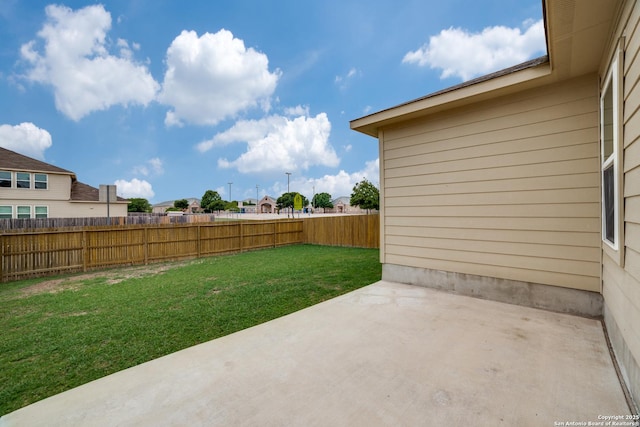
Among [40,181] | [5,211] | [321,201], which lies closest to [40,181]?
[40,181]

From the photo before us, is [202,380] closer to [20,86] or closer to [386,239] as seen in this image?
[386,239]

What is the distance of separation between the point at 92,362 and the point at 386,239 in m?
4.21

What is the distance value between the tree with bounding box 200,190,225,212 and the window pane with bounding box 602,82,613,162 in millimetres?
63067

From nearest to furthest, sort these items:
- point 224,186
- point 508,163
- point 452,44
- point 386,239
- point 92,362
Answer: point 92,362, point 508,163, point 386,239, point 452,44, point 224,186

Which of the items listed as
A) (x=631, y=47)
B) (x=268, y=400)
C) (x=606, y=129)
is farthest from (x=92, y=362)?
(x=606, y=129)

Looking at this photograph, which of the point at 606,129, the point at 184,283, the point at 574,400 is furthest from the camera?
the point at 184,283

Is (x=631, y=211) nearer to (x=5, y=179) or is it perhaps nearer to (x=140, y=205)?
(x=5, y=179)

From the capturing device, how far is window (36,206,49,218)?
52.2ft

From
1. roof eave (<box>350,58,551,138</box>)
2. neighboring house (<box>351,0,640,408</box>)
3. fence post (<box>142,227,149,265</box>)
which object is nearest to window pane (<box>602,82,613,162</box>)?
neighboring house (<box>351,0,640,408</box>)

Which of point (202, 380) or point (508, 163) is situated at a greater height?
point (508, 163)

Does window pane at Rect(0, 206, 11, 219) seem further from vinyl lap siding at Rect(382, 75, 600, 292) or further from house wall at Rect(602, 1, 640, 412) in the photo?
house wall at Rect(602, 1, 640, 412)

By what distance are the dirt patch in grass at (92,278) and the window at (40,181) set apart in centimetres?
1414

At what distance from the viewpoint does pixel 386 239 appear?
4996 millimetres

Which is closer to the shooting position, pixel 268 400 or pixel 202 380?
pixel 268 400
